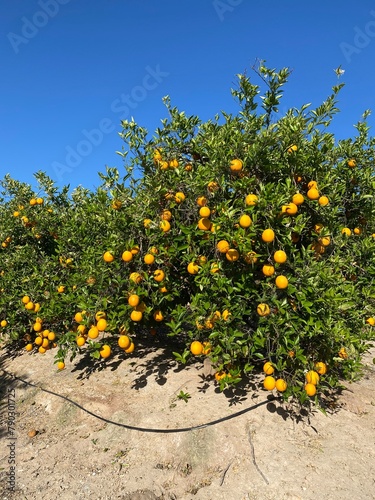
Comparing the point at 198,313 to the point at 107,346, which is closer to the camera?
the point at 198,313

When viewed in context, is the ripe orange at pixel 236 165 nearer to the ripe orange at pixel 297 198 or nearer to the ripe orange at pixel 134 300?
the ripe orange at pixel 297 198

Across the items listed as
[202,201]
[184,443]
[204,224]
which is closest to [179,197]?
[202,201]

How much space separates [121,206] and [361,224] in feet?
10.6

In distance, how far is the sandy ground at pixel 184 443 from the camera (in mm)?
2936

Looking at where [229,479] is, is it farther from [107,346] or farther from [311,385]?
[107,346]

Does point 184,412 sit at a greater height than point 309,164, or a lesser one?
lesser

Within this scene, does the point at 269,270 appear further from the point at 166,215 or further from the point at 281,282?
the point at 166,215

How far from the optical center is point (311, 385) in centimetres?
327

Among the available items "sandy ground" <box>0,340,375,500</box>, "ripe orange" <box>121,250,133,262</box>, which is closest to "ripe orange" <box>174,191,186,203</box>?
"ripe orange" <box>121,250,133,262</box>

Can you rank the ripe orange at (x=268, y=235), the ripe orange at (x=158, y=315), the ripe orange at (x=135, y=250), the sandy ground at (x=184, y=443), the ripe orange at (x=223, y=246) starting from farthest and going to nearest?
the ripe orange at (x=158, y=315)
the ripe orange at (x=135, y=250)
the ripe orange at (x=223, y=246)
the ripe orange at (x=268, y=235)
the sandy ground at (x=184, y=443)

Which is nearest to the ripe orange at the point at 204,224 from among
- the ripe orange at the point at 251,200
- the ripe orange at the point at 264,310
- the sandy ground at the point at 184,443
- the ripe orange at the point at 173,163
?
Answer: the ripe orange at the point at 251,200

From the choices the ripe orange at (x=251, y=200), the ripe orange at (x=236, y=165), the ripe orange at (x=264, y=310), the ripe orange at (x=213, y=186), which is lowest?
the ripe orange at (x=264, y=310)

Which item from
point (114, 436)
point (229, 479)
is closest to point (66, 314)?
point (114, 436)

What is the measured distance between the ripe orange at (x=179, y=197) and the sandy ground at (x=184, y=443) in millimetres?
2171
